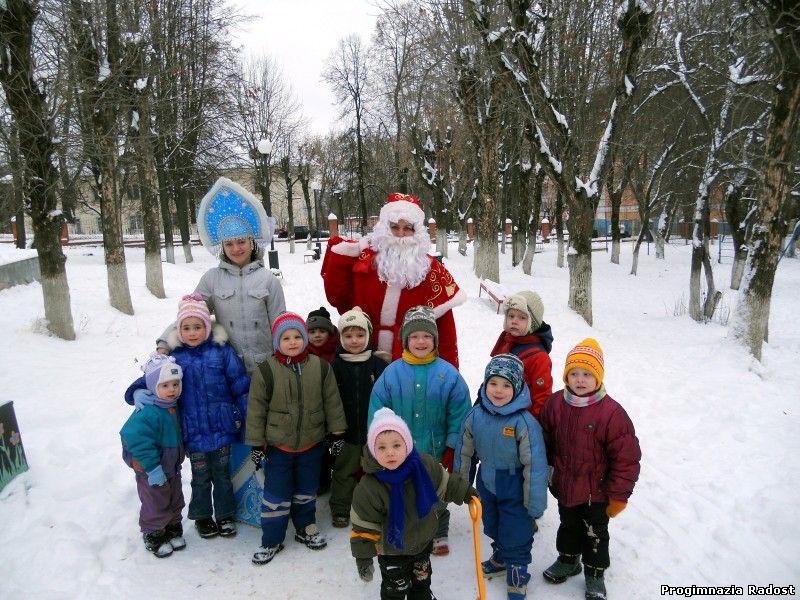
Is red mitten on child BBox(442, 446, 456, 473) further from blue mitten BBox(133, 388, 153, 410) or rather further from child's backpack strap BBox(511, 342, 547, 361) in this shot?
blue mitten BBox(133, 388, 153, 410)

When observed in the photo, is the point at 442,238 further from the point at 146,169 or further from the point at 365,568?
the point at 365,568

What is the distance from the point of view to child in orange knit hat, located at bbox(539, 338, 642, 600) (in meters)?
2.52

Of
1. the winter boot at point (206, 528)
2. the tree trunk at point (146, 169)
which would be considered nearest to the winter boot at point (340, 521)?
the winter boot at point (206, 528)

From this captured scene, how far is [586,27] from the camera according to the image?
10.7 m

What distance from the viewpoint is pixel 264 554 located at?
294cm

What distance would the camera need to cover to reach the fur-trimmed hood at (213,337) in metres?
2.99

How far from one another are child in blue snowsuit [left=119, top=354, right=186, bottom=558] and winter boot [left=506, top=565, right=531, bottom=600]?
1.98m

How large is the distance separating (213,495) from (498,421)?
1981 millimetres

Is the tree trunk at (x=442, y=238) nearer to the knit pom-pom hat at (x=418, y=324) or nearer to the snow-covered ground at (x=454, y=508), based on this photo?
the snow-covered ground at (x=454, y=508)

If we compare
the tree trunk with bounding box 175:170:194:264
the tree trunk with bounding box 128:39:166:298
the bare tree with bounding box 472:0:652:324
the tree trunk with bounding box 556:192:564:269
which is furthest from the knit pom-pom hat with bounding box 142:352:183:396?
the tree trunk with bounding box 556:192:564:269

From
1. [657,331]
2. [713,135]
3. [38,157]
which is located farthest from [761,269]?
[38,157]

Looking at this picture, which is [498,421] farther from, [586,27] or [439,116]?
[439,116]

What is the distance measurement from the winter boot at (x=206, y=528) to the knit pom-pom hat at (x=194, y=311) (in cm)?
122

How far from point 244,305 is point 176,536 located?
1.51 metres
